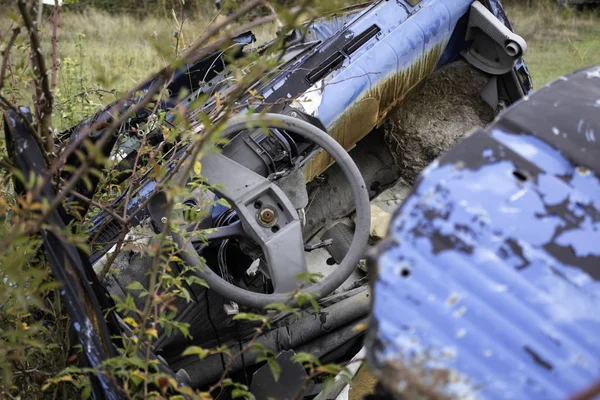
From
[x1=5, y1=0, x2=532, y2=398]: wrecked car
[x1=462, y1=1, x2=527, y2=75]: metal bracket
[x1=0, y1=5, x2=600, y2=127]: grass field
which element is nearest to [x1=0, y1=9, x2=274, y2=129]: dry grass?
[x1=0, y1=5, x2=600, y2=127]: grass field

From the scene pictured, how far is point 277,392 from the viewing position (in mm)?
2344

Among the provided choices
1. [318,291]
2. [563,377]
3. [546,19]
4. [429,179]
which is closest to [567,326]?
[563,377]

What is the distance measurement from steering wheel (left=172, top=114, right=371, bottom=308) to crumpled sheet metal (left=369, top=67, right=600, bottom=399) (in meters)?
1.03

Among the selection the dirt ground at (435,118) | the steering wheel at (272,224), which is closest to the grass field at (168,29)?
the dirt ground at (435,118)

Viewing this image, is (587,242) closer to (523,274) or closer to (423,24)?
(523,274)

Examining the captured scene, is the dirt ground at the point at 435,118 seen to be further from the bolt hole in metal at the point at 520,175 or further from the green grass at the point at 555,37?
the green grass at the point at 555,37

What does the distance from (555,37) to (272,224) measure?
8.17 m

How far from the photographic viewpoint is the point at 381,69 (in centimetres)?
312

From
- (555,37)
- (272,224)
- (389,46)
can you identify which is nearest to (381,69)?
(389,46)

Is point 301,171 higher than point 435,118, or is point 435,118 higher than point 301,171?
point 301,171

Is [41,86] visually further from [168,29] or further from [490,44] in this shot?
[168,29]

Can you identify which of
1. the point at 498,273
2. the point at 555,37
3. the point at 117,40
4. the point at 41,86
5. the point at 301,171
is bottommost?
the point at 555,37

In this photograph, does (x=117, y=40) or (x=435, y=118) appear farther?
(x=117, y=40)

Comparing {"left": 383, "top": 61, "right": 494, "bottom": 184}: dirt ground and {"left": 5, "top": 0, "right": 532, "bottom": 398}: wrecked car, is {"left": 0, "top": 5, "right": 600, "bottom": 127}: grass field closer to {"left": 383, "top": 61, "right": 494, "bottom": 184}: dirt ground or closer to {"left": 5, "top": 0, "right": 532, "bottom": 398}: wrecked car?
{"left": 383, "top": 61, "right": 494, "bottom": 184}: dirt ground
